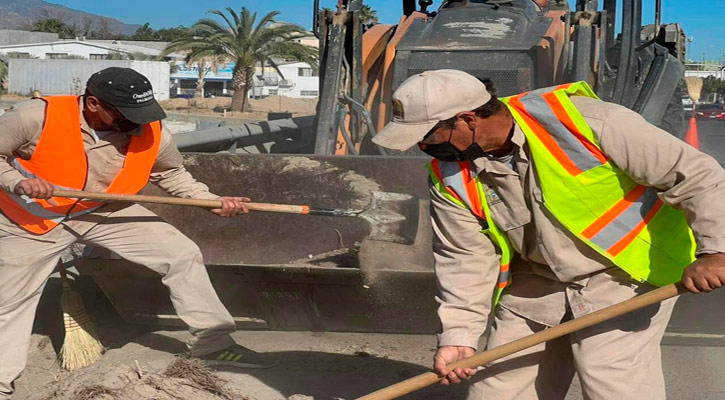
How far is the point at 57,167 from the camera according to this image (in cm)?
422

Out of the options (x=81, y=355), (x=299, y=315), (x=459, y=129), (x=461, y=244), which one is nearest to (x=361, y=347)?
(x=299, y=315)

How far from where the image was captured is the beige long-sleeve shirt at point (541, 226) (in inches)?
96.7

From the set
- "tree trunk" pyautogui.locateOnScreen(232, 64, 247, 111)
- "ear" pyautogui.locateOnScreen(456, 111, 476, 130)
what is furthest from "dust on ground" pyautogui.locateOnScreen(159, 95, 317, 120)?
"ear" pyautogui.locateOnScreen(456, 111, 476, 130)

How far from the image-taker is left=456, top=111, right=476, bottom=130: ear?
2590 millimetres

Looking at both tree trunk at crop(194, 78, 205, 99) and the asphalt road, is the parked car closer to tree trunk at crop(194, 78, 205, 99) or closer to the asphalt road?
the asphalt road

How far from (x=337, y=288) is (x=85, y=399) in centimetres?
138

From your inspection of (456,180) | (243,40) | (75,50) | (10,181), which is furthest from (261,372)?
(75,50)

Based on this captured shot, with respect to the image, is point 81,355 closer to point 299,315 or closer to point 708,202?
point 299,315

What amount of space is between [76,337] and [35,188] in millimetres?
1009

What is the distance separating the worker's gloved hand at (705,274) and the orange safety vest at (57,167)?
274cm

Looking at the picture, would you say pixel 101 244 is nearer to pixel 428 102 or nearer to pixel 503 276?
pixel 503 276

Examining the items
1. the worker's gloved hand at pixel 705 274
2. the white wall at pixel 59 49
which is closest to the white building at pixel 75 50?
the white wall at pixel 59 49

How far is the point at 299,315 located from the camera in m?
4.93

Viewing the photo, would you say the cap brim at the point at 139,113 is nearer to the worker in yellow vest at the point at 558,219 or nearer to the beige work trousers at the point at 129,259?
the beige work trousers at the point at 129,259
